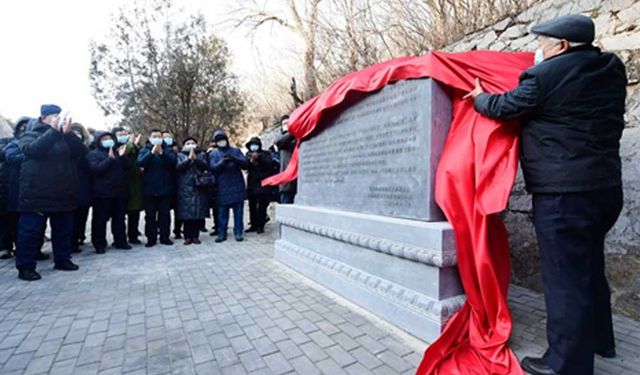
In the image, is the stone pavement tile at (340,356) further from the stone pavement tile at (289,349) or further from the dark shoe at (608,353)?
the dark shoe at (608,353)

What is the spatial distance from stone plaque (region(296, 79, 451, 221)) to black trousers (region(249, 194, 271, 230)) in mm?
3197

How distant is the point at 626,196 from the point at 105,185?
660 cm

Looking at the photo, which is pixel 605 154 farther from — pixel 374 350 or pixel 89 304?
pixel 89 304

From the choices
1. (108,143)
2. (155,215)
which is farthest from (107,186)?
(155,215)

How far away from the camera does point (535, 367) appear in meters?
2.12

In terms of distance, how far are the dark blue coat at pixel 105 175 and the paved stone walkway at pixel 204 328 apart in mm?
1509

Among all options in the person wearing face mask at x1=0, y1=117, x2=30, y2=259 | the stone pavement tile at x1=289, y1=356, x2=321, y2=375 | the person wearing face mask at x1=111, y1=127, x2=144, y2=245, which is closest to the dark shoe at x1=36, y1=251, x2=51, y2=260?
the person wearing face mask at x1=0, y1=117, x2=30, y2=259

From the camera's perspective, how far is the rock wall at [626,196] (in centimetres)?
303

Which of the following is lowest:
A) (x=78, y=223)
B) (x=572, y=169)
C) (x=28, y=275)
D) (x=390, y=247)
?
(x=28, y=275)

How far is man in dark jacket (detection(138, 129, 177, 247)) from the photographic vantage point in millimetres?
6023

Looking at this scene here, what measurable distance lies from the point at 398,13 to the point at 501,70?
578 centimetres

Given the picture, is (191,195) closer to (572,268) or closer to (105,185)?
(105,185)

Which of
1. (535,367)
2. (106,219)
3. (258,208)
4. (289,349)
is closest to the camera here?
(535,367)

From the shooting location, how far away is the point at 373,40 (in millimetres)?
8422
